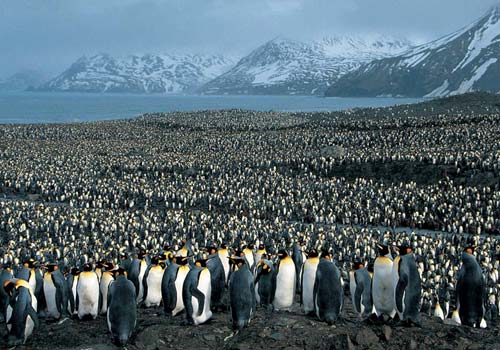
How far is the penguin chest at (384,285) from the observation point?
8.68 m

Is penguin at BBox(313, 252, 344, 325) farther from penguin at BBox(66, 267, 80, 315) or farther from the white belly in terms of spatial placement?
penguin at BBox(66, 267, 80, 315)

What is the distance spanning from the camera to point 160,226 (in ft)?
67.6

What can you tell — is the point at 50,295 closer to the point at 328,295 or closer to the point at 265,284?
the point at 265,284

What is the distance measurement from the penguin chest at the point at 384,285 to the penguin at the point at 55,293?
496 cm

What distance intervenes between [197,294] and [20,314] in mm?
2447

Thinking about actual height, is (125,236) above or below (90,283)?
below

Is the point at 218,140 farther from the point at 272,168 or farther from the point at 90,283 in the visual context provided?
the point at 90,283

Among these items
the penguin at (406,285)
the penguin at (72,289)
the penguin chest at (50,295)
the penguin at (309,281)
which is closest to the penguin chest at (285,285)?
the penguin at (309,281)

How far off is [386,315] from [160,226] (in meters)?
12.8

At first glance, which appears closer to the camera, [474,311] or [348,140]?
[474,311]

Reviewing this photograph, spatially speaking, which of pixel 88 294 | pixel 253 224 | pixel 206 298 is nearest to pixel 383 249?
pixel 206 298

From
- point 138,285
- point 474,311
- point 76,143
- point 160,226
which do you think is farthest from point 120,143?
point 474,311

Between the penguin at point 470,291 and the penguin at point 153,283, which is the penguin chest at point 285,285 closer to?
the penguin at point 153,283

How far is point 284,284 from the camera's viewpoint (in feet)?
31.9
